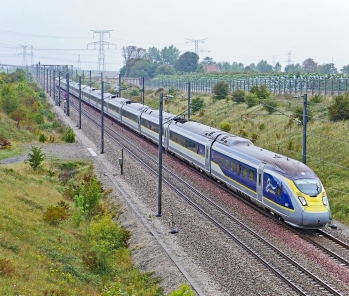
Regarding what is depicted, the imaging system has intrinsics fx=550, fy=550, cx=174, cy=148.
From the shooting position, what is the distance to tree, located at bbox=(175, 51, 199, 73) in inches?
7229

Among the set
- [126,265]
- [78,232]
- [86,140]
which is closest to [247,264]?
[126,265]

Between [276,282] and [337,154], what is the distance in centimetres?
1952

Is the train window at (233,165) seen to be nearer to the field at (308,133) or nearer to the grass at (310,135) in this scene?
the field at (308,133)

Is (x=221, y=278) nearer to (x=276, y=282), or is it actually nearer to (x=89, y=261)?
(x=276, y=282)

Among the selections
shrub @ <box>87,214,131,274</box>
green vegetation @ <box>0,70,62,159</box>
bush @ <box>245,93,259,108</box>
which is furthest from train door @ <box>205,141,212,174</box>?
bush @ <box>245,93,259,108</box>

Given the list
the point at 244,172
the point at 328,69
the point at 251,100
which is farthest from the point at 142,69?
the point at 244,172

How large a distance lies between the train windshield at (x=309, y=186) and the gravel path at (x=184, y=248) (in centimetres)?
243

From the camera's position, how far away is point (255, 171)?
27.7 m

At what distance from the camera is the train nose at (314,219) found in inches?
930

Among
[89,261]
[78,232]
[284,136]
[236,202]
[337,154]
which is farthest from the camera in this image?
[284,136]

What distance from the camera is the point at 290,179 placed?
2461 centimetres

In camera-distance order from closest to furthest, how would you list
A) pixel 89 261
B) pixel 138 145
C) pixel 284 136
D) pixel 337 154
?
pixel 89 261 → pixel 337 154 → pixel 284 136 → pixel 138 145

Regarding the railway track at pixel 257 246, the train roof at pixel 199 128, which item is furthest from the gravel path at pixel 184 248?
the train roof at pixel 199 128

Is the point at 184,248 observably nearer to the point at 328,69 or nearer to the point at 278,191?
the point at 278,191
